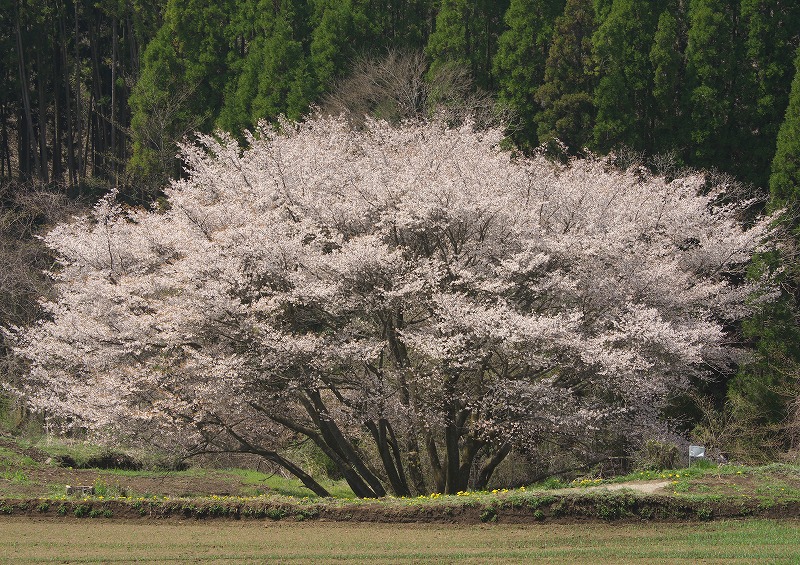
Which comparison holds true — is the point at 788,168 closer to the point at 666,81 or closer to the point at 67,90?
the point at 666,81

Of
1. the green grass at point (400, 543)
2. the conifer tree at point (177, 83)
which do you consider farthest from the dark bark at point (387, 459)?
the conifer tree at point (177, 83)

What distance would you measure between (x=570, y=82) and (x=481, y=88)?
345 centimetres

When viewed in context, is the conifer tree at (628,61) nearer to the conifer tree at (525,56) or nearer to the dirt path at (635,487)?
the conifer tree at (525,56)

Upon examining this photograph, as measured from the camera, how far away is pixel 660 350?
14.7 meters

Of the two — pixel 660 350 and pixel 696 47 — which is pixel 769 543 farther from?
pixel 696 47

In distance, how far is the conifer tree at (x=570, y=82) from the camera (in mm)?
26422

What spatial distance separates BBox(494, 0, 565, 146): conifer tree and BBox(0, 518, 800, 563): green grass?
18357 millimetres

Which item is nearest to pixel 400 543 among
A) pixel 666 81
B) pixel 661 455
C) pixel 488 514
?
pixel 488 514

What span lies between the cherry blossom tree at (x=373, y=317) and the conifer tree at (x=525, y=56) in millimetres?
11425

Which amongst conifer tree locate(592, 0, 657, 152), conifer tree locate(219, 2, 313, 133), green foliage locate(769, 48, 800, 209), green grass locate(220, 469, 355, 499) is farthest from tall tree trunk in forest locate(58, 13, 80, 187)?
green foliage locate(769, 48, 800, 209)

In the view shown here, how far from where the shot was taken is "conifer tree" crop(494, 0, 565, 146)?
27984 millimetres

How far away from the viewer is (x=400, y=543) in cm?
1041

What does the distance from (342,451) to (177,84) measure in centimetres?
2014

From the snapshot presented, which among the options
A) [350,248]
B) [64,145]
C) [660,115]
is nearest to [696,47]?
[660,115]
